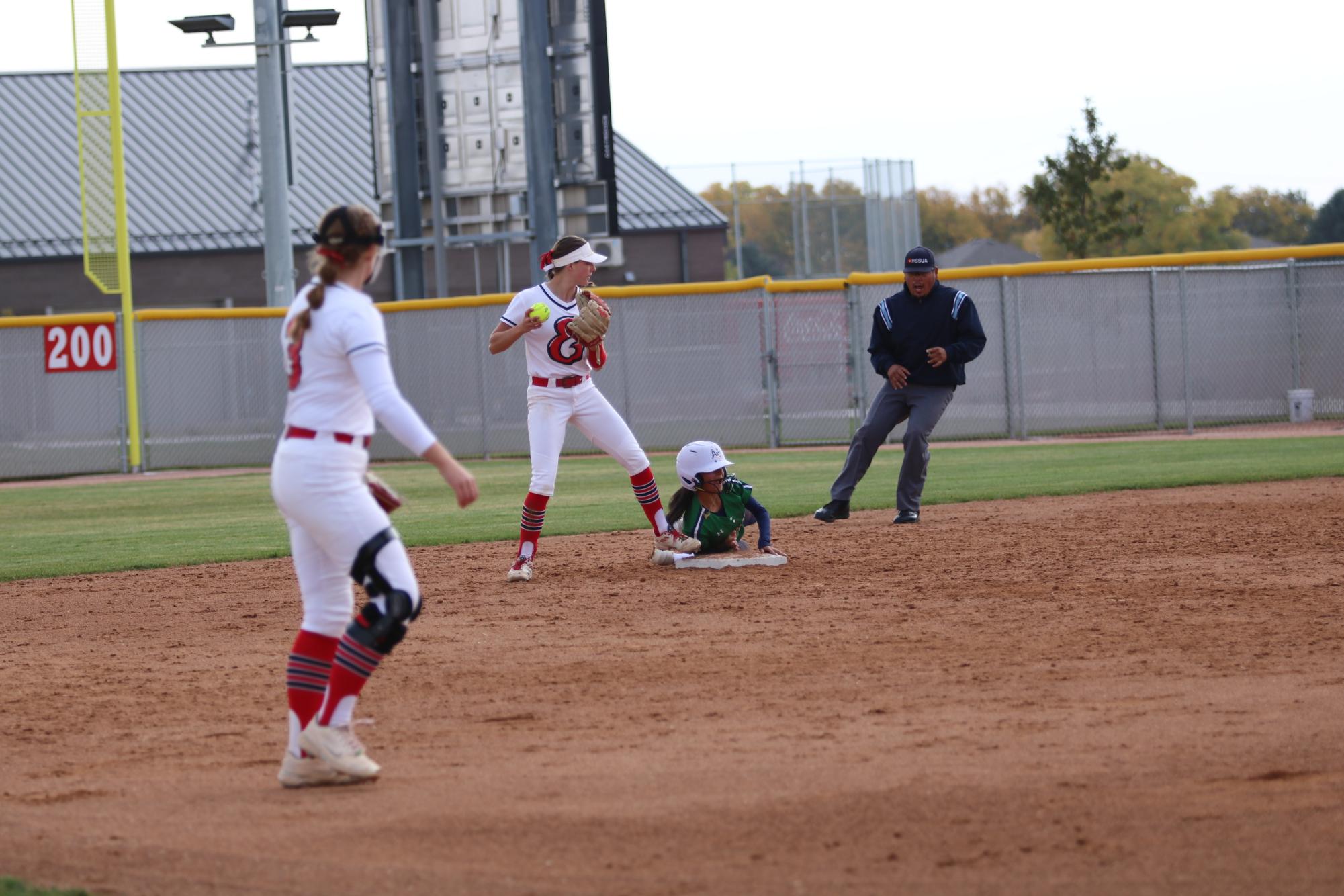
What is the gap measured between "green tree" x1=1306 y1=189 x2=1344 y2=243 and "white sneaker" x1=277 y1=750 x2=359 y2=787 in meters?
59.4

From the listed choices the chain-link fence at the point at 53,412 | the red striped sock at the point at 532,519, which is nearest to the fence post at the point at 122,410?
the chain-link fence at the point at 53,412

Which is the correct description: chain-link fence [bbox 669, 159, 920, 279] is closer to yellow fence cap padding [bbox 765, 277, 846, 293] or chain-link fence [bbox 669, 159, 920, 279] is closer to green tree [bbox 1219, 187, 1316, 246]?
yellow fence cap padding [bbox 765, 277, 846, 293]

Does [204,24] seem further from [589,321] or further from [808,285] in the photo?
[589,321]

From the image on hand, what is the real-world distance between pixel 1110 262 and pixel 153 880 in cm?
1911

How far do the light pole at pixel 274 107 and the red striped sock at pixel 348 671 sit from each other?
17044mm

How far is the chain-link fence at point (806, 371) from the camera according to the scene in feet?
69.7

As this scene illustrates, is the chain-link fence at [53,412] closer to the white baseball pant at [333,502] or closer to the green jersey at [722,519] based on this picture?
the green jersey at [722,519]

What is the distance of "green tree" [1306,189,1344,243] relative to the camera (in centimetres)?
5850

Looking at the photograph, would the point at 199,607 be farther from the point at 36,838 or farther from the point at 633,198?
the point at 633,198

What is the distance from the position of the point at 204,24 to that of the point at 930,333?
12.8 m

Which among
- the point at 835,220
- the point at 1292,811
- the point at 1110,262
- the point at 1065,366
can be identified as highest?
the point at 835,220

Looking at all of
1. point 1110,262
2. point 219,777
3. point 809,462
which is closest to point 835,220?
point 1110,262

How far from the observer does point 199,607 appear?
A: 9102 mm

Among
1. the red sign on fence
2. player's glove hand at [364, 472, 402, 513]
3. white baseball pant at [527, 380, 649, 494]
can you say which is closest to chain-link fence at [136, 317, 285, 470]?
the red sign on fence
